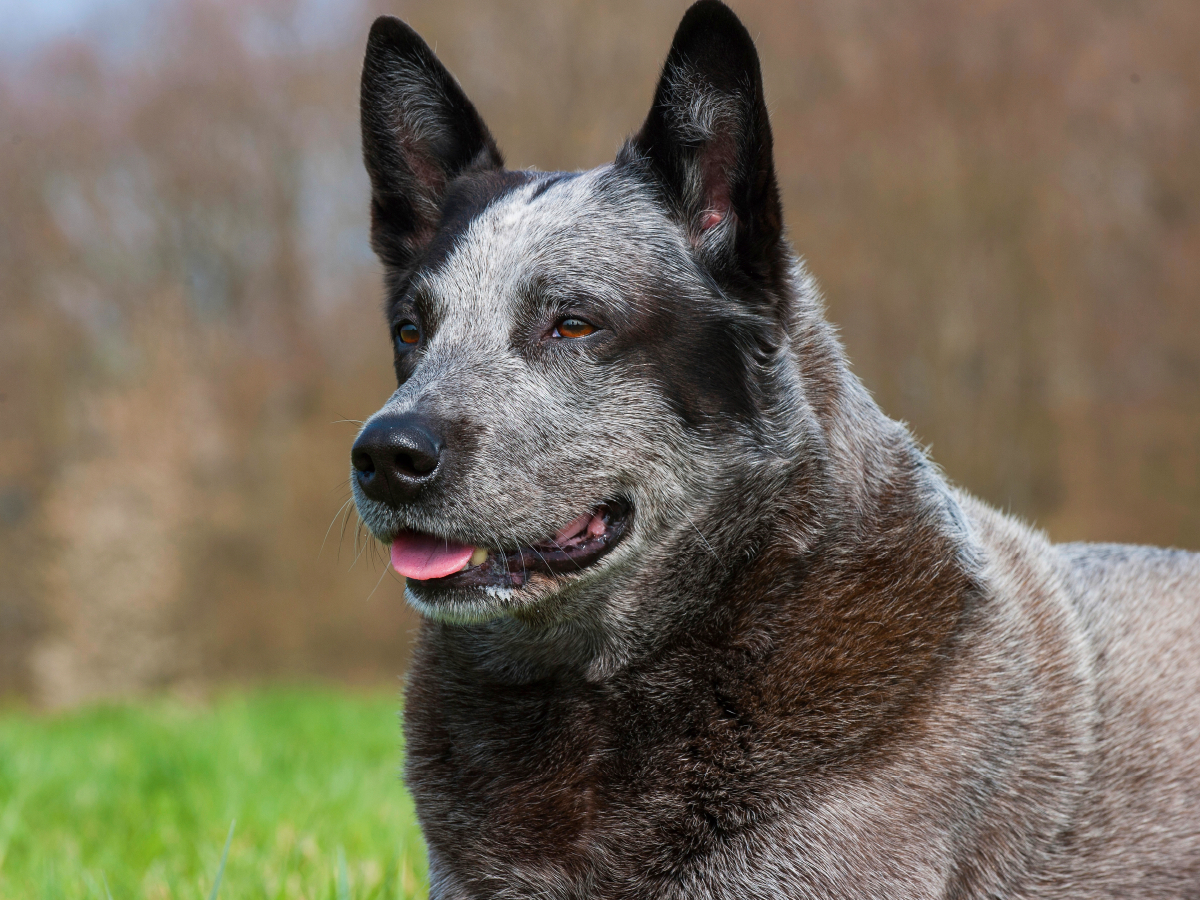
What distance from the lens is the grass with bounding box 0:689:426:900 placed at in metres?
3.35

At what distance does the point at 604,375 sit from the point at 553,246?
0.42 m

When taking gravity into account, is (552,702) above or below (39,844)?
above

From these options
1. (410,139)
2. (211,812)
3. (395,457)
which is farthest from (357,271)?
(395,457)

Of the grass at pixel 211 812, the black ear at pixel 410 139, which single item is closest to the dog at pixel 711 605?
the black ear at pixel 410 139

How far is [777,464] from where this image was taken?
9.04ft

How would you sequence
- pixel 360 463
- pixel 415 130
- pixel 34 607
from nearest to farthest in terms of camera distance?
pixel 360 463 < pixel 415 130 < pixel 34 607

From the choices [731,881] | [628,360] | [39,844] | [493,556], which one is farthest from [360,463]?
[39,844]

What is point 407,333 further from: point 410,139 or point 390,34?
point 390,34

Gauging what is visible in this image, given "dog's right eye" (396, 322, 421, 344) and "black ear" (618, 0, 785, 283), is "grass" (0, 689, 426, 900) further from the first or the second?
"black ear" (618, 0, 785, 283)

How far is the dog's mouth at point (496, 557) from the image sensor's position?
2.59 m

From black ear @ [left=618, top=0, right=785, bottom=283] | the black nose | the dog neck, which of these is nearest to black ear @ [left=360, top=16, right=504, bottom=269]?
black ear @ [left=618, top=0, right=785, bottom=283]

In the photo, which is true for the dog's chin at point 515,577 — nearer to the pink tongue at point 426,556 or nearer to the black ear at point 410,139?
the pink tongue at point 426,556

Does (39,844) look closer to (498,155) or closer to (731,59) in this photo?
(498,155)

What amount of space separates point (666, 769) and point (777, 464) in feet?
2.66
